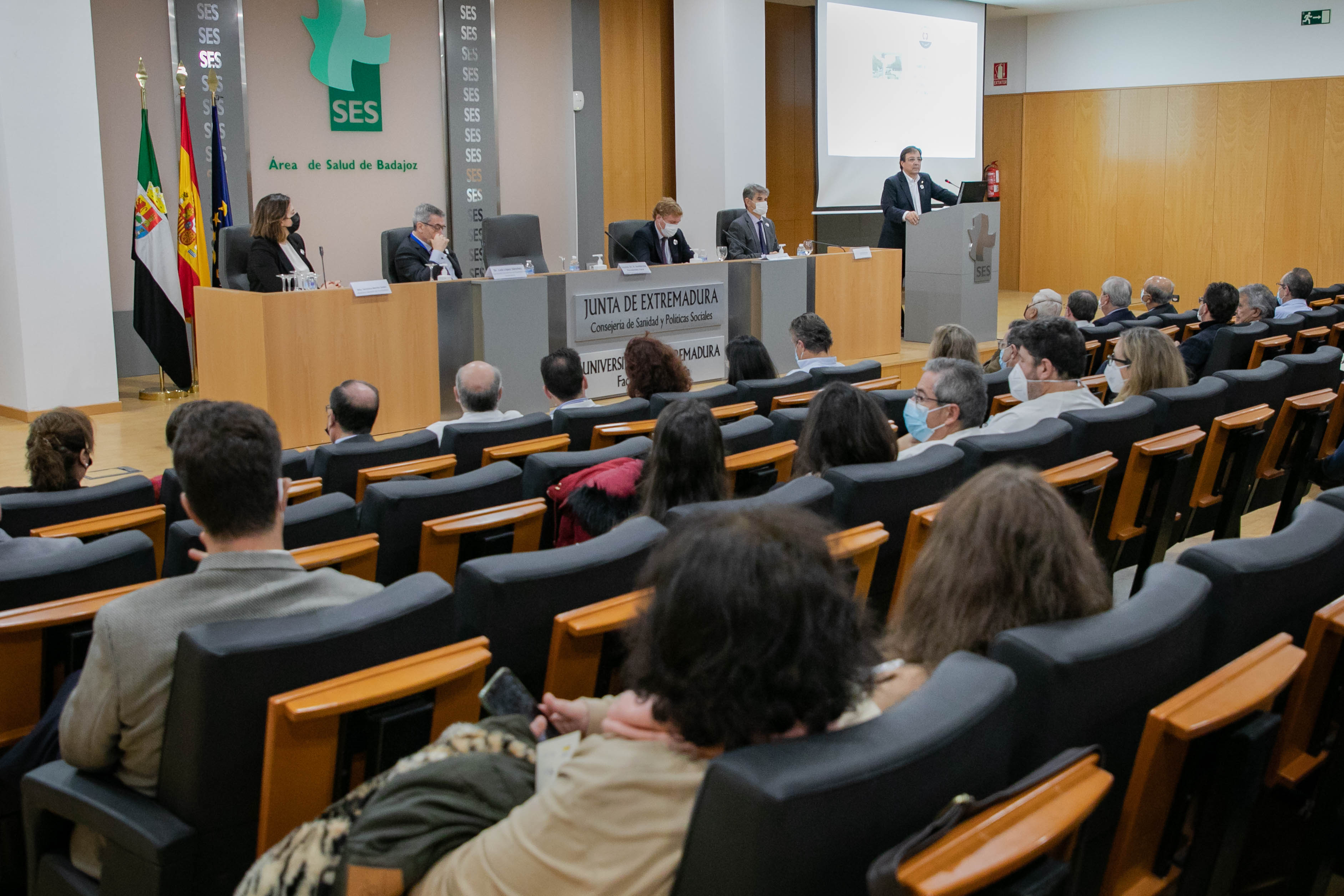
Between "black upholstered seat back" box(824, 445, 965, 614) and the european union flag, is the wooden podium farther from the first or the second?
"black upholstered seat back" box(824, 445, 965, 614)

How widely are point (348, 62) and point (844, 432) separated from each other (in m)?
7.13

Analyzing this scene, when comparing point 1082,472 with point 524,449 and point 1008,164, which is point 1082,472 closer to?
point 524,449

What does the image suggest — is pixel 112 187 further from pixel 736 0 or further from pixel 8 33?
pixel 736 0

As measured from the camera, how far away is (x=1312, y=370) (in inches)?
176

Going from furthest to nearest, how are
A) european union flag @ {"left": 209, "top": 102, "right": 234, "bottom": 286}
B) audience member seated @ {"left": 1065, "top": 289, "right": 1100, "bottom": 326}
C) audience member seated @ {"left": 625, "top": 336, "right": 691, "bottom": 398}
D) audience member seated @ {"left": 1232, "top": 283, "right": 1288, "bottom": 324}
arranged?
european union flag @ {"left": 209, "top": 102, "right": 234, "bottom": 286}
audience member seated @ {"left": 1065, "top": 289, "right": 1100, "bottom": 326}
audience member seated @ {"left": 1232, "top": 283, "right": 1288, "bottom": 324}
audience member seated @ {"left": 625, "top": 336, "right": 691, "bottom": 398}

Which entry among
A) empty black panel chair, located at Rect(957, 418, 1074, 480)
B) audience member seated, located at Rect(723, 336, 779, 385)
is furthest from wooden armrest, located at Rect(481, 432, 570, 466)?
audience member seated, located at Rect(723, 336, 779, 385)

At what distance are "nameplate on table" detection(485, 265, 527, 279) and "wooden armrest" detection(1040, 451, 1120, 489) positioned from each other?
13.8 feet

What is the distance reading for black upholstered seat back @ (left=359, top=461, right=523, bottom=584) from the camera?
2658mm

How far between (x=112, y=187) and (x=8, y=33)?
1.47 metres

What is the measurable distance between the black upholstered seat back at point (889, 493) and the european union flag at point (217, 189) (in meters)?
5.69

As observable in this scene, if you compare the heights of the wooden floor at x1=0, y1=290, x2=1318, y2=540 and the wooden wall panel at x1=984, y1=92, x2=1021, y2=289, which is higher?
the wooden wall panel at x1=984, y1=92, x2=1021, y2=289

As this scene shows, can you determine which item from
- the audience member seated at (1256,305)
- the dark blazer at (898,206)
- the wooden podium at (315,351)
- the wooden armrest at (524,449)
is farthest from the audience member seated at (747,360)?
the dark blazer at (898,206)

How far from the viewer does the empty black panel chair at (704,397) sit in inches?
157

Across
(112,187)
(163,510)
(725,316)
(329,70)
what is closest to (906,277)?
(725,316)
